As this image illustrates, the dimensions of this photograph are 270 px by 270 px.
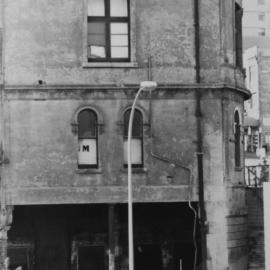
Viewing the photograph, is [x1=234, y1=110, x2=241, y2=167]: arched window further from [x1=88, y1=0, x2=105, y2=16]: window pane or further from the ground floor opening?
[x1=88, y1=0, x2=105, y2=16]: window pane

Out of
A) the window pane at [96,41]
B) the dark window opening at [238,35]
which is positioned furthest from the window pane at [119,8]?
the dark window opening at [238,35]

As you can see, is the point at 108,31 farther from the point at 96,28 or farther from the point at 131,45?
the point at 131,45

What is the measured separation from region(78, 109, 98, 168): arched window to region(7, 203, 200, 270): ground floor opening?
3.55 metres

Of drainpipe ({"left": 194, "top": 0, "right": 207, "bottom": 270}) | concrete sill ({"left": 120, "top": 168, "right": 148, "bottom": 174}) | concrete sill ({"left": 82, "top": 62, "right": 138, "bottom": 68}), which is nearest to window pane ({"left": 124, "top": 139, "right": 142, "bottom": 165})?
concrete sill ({"left": 120, "top": 168, "right": 148, "bottom": 174})

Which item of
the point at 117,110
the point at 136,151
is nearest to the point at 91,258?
the point at 136,151

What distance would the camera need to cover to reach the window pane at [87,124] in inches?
1275

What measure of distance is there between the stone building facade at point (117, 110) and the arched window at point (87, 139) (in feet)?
0.12

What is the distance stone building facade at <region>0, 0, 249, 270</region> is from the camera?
105ft

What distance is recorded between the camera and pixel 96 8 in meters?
32.8

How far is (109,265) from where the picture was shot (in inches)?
1282

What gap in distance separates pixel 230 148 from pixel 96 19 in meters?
7.10

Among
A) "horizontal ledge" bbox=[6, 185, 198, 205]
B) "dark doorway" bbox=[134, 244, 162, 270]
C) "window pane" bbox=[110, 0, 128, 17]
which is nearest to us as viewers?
"horizontal ledge" bbox=[6, 185, 198, 205]

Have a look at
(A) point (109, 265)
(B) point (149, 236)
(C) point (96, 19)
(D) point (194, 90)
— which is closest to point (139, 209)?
(B) point (149, 236)

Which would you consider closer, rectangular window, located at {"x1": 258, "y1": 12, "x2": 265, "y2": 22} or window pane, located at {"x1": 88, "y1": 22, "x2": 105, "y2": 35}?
window pane, located at {"x1": 88, "y1": 22, "x2": 105, "y2": 35}
